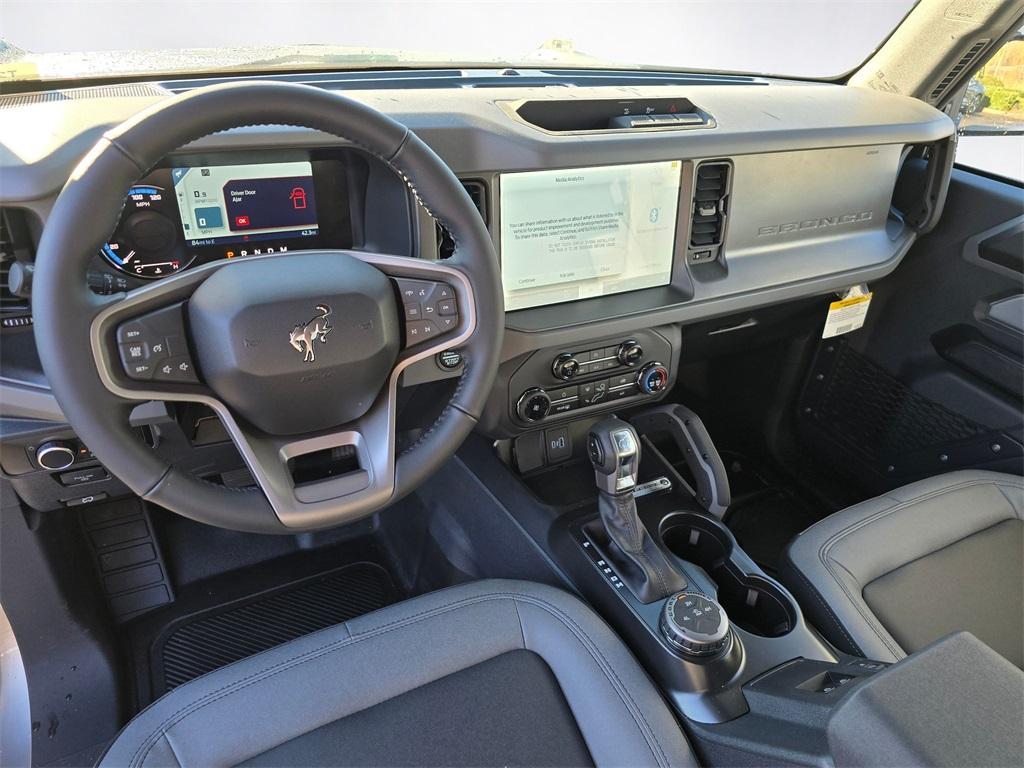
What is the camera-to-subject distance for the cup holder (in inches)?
51.8

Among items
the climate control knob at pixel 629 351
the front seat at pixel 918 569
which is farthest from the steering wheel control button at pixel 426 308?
the front seat at pixel 918 569

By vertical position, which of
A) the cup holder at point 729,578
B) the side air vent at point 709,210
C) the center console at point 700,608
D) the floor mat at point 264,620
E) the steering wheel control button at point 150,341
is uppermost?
the steering wheel control button at point 150,341

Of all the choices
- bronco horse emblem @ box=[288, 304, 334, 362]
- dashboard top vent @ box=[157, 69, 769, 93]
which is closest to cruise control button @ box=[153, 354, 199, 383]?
bronco horse emblem @ box=[288, 304, 334, 362]

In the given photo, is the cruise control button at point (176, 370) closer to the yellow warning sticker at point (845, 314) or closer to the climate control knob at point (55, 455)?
the climate control knob at point (55, 455)

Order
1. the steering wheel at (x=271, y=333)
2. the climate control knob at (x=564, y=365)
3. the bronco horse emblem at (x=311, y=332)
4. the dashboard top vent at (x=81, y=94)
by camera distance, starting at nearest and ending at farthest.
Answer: the steering wheel at (x=271, y=333), the bronco horse emblem at (x=311, y=332), the dashboard top vent at (x=81, y=94), the climate control knob at (x=564, y=365)

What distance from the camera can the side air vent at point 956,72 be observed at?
5.33 ft

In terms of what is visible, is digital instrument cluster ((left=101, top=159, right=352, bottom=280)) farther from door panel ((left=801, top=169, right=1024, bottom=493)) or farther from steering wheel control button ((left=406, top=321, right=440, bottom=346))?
door panel ((left=801, top=169, right=1024, bottom=493))

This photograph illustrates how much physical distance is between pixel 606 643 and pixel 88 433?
0.78 metres

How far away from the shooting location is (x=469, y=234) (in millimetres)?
939

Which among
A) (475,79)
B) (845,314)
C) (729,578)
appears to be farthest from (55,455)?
(845,314)

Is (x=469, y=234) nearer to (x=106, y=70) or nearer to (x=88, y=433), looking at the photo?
(x=88, y=433)

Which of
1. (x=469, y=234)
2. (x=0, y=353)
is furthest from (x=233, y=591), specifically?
(x=469, y=234)

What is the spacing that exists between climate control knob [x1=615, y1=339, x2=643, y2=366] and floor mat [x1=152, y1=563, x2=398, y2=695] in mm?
829

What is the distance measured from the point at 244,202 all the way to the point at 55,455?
471mm
